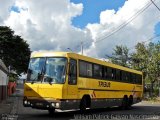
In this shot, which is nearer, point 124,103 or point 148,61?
point 124,103

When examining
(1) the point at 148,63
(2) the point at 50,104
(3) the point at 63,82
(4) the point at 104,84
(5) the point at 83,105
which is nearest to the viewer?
(2) the point at 50,104

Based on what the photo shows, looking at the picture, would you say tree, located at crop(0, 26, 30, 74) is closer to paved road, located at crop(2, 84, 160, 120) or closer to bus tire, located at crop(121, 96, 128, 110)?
bus tire, located at crop(121, 96, 128, 110)

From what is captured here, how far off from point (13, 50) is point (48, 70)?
49.9m

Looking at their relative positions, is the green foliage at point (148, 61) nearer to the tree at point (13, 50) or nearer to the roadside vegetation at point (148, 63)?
the roadside vegetation at point (148, 63)

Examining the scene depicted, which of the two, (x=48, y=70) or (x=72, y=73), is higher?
(x=48, y=70)

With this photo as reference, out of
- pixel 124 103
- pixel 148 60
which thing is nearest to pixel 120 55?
pixel 148 60

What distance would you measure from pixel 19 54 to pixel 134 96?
39.0 metres

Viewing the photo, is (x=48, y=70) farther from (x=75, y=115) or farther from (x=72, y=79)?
(x=75, y=115)

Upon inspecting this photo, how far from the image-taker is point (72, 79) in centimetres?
2078

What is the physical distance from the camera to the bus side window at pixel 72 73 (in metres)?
20.6

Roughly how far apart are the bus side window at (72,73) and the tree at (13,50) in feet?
153

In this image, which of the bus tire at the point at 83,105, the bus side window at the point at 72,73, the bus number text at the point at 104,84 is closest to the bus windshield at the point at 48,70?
the bus side window at the point at 72,73

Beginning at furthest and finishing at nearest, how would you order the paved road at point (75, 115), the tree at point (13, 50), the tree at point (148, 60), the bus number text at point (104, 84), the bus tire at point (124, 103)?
the tree at point (13, 50) < the tree at point (148, 60) < the bus tire at point (124, 103) < the bus number text at point (104, 84) < the paved road at point (75, 115)

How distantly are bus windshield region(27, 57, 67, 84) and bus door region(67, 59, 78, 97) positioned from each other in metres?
0.47
